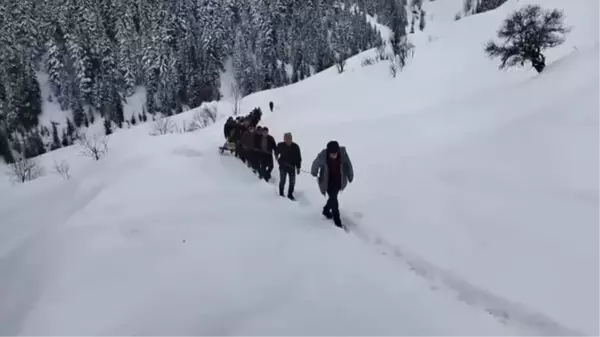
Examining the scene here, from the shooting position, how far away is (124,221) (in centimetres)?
870

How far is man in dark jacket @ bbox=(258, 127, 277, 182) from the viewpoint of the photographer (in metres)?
11.5

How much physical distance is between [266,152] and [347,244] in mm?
4690

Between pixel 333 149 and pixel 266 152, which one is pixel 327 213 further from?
pixel 266 152

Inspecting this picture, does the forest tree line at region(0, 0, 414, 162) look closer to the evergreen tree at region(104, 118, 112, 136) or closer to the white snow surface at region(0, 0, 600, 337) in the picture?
the evergreen tree at region(104, 118, 112, 136)

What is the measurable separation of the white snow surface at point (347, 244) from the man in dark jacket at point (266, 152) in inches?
14.1

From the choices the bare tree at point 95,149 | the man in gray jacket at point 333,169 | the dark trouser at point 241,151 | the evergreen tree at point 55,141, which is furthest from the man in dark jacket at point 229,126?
the evergreen tree at point 55,141

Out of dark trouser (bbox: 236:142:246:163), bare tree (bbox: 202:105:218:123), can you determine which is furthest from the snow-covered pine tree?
dark trouser (bbox: 236:142:246:163)

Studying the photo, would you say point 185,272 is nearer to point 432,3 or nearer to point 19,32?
point 19,32

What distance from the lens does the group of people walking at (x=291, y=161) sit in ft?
26.8

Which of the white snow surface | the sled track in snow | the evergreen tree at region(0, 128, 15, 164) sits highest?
the white snow surface

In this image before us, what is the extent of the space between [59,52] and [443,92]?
79913 mm

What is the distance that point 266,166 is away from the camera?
12.1 metres

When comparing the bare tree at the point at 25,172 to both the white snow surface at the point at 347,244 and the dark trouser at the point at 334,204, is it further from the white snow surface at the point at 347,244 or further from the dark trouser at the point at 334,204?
the dark trouser at the point at 334,204

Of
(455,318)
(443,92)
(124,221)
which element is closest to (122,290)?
(124,221)
